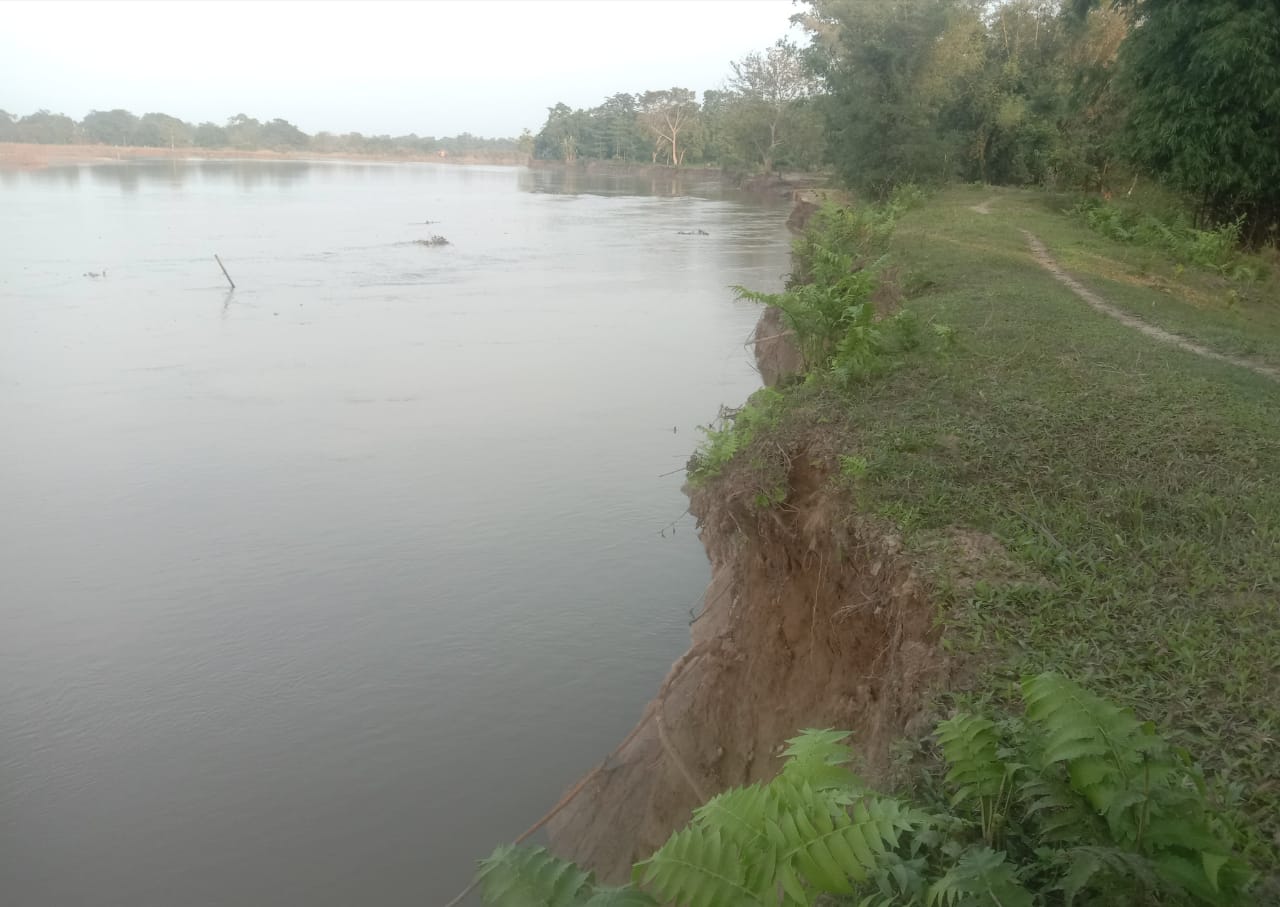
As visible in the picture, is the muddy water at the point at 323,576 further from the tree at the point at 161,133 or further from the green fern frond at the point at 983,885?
the tree at the point at 161,133

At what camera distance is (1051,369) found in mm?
7973

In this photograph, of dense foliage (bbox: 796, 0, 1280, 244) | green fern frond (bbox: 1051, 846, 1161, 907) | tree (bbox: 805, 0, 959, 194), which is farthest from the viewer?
tree (bbox: 805, 0, 959, 194)

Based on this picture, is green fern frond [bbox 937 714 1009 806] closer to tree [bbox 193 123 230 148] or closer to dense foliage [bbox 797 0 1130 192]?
dense foliage [bbox 797 0 1130 192]

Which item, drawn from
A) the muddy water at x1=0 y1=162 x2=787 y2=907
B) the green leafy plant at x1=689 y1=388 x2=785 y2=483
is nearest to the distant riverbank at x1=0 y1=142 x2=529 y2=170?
the muddy water at x1=0 y1=162 x2=787 y2=907

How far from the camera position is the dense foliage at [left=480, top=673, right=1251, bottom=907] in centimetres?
234

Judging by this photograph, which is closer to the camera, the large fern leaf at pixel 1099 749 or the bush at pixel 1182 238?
the large fern leaf at pixel 1099 749

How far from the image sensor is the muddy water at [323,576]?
6.30 meters

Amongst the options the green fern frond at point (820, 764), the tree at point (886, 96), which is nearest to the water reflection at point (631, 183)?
the tree at point (886, 96)

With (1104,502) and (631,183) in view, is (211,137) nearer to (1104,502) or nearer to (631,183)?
(631,183)

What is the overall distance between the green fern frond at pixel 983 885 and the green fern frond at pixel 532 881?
0.90m

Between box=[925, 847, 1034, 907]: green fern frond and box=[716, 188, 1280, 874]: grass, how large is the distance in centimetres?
84

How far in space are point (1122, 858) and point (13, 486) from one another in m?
12.8

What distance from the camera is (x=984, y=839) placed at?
109 inches

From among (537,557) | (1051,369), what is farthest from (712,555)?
(1051,369)
